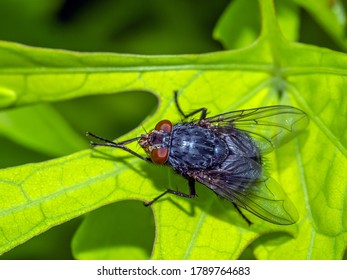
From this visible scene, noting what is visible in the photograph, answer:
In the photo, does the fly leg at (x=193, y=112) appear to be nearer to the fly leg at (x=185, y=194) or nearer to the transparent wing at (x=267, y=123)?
the transparent wing at (x=267, y=123)

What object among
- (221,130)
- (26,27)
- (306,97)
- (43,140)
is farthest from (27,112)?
(306,97)

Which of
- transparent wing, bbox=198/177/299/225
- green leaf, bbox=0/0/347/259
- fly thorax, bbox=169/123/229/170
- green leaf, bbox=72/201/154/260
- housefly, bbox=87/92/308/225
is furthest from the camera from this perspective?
green leaf, bbox=72/201/154/260

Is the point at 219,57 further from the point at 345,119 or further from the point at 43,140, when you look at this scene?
the point at 43,140

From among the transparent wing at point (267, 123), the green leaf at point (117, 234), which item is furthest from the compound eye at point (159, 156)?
the green leaf at point (117, 234)

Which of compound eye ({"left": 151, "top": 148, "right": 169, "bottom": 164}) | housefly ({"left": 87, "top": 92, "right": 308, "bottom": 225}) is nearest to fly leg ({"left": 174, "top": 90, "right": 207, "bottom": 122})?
housefly ({"left": 87, "top": 92, "right": 308, "bottom": 225})

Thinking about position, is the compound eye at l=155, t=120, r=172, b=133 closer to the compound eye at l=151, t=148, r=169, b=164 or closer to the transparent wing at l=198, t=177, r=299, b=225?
the compound eye at l=151, t=148, r=169, b=164

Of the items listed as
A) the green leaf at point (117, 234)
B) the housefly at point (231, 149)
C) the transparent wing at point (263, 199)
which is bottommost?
the green leaf at point (117, 234)
